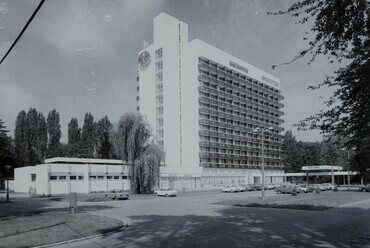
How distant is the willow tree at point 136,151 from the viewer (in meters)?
50.8

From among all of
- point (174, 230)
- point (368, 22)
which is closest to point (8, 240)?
point (174, 230)

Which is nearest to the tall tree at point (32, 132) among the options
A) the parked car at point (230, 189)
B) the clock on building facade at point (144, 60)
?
the clock on building facade at point (144, 60)

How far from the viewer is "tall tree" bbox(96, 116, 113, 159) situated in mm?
95688

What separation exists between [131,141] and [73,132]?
54.1m

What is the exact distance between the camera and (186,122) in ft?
292

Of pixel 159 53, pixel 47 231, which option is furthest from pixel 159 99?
pixel 47 231

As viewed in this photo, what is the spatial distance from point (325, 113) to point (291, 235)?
7577mm

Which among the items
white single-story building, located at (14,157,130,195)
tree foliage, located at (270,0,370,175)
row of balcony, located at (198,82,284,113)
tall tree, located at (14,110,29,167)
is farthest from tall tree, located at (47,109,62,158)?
tree foliage, located at (270,0,370,175)

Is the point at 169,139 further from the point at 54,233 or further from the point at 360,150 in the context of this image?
the point at 360,150

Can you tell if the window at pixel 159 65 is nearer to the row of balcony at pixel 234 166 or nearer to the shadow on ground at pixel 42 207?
the row of balcony at pixel 234 166

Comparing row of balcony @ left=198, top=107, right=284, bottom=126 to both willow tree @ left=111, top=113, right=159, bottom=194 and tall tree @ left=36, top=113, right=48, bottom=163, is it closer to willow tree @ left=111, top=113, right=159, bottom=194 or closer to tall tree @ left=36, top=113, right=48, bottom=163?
willow tree @ left=111, top=113, right=159, bottom=194

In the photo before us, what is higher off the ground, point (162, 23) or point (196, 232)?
point (162, 23)

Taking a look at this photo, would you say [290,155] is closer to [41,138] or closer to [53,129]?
[53,129]

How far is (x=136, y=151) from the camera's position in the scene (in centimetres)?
5203
